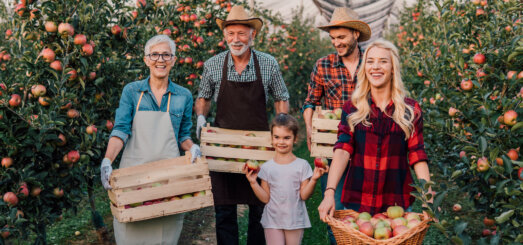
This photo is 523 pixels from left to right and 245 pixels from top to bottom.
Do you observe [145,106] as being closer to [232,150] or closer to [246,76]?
[232,150]

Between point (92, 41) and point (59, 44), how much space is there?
0.20 metres

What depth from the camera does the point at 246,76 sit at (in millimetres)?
3010

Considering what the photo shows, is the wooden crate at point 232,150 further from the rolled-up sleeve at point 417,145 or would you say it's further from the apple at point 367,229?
the apple at point 367,229

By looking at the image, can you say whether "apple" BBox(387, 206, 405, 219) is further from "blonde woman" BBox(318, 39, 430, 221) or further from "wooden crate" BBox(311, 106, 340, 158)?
"wooden crate" BBox(311, 106, 340, 158)

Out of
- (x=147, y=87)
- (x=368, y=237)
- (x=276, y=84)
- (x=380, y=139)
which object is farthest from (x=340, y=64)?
(x=368, y=237)

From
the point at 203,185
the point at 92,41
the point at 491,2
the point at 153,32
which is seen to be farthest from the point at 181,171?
the point at 491,2

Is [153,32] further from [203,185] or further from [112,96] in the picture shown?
[203,185]

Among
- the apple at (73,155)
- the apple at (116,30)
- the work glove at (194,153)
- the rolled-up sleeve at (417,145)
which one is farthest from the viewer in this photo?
the apple at (116,30)

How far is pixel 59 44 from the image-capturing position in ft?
9.44

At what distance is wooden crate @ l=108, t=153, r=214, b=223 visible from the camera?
211 cm

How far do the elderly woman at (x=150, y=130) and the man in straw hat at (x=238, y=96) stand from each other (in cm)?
49

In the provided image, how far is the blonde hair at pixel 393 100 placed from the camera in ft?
6.89

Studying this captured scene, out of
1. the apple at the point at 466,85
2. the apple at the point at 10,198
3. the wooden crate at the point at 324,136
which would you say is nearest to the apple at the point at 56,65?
the apple at the point at 10,198

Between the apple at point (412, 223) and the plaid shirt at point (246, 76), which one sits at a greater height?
the plaid shirt at point (246, 76)
